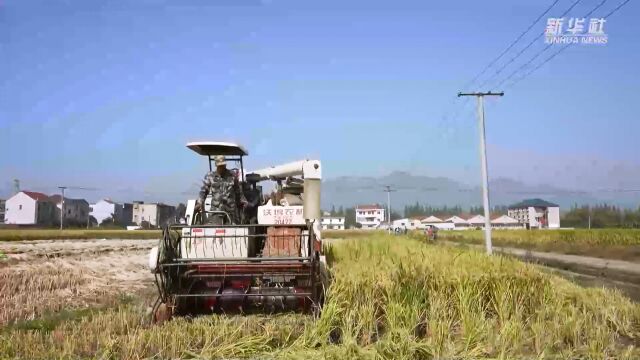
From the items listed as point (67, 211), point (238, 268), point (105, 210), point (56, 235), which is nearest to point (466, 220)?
point (105, 210)

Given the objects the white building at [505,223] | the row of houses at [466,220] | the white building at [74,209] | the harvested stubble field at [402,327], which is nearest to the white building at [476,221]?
the row of houses at [466,220]

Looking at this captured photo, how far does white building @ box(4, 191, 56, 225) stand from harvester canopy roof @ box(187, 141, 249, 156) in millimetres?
104810

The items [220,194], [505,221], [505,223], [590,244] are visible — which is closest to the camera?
[220,194]

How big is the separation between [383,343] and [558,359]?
196 cm

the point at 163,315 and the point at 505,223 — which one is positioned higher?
the point at 163,315

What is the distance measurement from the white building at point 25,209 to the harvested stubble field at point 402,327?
107 m

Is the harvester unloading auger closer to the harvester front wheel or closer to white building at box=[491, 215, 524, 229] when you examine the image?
the harvester front wheel

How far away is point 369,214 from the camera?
545 feet

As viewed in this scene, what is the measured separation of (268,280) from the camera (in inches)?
334

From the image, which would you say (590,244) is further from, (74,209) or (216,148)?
(74,209)

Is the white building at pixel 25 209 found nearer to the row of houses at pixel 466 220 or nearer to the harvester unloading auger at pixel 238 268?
the row of houses at pixel 466 220

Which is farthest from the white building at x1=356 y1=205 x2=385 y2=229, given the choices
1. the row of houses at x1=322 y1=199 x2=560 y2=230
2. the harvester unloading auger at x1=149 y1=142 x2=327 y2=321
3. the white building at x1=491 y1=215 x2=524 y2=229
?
the harvester unloading auger at x1=149 y1=142 x2=327 y2=321

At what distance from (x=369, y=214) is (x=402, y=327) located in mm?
160163

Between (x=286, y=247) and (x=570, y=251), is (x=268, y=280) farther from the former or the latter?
(x=570, y=251)
